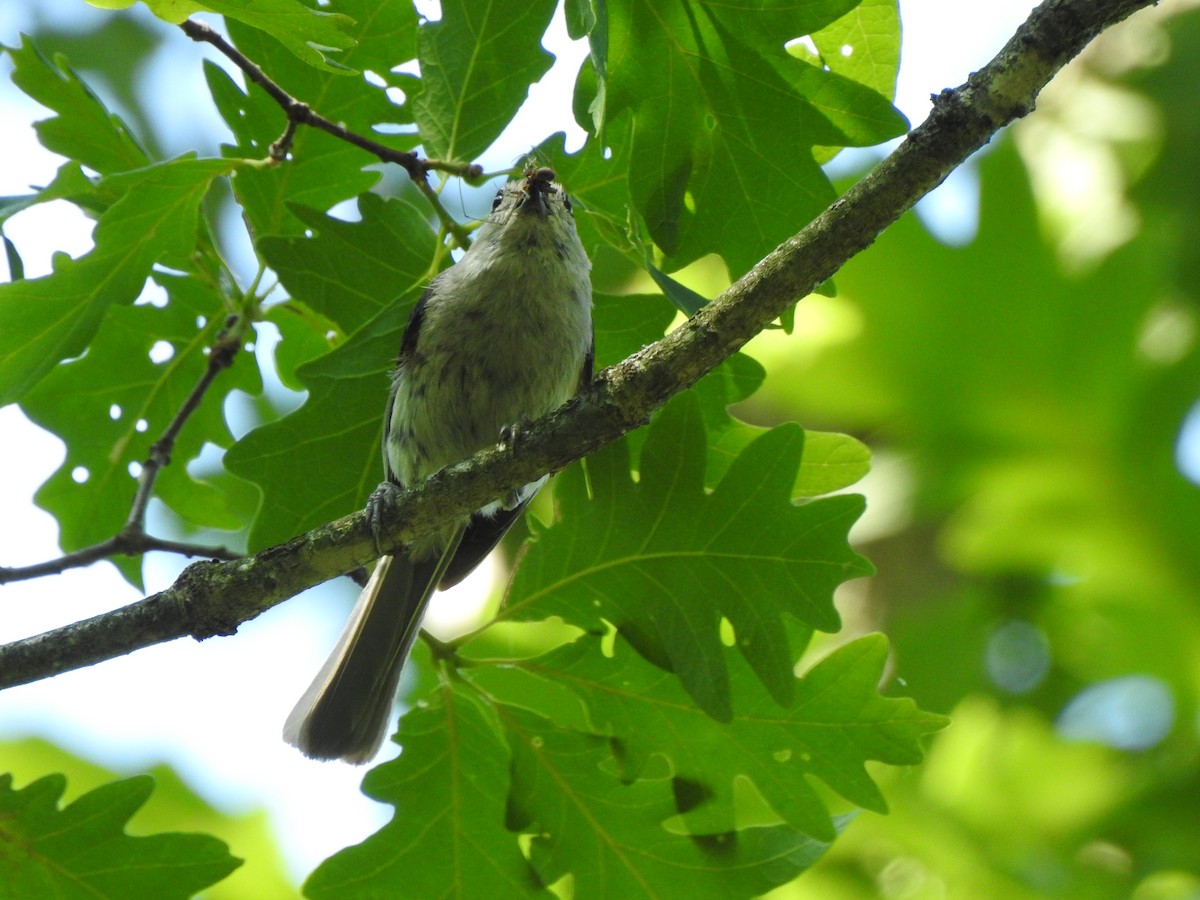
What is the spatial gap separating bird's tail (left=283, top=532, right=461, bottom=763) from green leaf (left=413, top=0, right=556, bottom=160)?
138 cm

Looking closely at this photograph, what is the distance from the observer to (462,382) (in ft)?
12.2


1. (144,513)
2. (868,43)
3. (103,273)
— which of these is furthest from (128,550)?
(868,43)

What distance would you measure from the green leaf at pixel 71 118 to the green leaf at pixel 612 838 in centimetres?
180

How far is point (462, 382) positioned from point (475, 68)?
44.0 inches

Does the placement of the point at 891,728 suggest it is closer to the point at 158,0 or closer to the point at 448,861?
the point at 448,861

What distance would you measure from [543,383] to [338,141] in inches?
38.8

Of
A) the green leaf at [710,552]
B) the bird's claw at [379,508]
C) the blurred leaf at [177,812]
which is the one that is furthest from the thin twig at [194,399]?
the blurred leaf at [177,812]

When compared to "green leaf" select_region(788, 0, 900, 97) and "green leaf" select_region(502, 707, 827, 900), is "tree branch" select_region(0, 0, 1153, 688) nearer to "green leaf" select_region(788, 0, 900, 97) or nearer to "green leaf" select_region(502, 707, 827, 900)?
"green leaf" select_region(788, 0, 900, 97)

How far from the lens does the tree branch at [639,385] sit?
7.29ft

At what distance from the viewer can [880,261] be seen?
5.77m

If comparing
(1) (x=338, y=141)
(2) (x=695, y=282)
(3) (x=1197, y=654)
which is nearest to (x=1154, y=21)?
(2) (x=695, y=282)

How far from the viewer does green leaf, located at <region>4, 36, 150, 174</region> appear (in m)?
3.00

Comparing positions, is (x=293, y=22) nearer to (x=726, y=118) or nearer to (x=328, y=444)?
(x=726, y=118)

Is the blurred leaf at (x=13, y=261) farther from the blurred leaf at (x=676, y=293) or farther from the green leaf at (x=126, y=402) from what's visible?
the blurred leaf at (x=676, y=293)
